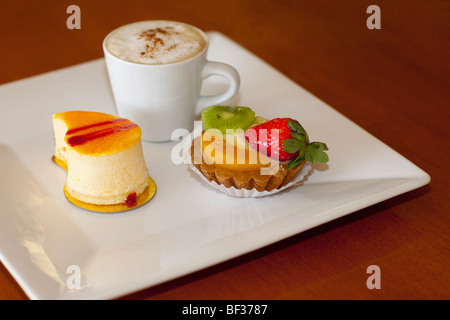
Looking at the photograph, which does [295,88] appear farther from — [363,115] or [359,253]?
[359,253]

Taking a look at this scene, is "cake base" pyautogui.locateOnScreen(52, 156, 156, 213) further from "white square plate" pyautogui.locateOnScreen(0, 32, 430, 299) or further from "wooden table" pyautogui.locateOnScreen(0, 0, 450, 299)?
"wooden table" pyautogui.locateOnScreen(0, 0, 450, 299)

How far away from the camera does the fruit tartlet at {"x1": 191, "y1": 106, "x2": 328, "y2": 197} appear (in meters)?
1.20

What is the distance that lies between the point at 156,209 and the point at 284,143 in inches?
11.7

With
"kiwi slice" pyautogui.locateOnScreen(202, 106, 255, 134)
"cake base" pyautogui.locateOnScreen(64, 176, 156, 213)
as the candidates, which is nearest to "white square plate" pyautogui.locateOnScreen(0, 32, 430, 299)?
"cake base" pyautogui.locateOnScreen(64, 176, 156, 213)

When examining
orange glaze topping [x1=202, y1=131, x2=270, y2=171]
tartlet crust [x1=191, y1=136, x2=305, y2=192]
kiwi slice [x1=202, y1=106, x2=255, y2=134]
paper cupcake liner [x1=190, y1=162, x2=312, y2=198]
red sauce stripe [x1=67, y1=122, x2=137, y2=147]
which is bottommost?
paper cupcake liner [x1=190, y1=162, x2=312, y2=198]

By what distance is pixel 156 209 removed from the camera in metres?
1.21

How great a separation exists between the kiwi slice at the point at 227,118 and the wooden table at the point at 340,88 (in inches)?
10.8

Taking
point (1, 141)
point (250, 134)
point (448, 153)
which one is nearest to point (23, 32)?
point (1, 141)

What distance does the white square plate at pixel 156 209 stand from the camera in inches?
40.7

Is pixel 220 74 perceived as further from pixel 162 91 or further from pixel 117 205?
pixel 117 205

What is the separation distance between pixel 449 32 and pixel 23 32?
58.9 inches

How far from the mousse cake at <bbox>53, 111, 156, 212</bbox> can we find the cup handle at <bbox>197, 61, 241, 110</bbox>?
0.27 meters

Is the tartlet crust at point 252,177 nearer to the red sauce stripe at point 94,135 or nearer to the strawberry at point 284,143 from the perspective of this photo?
the strawberry at point 284,143

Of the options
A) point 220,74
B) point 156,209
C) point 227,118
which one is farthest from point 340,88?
point 156,209
